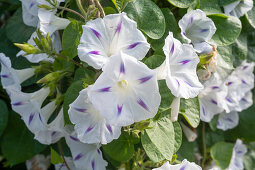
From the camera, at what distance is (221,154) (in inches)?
44.6

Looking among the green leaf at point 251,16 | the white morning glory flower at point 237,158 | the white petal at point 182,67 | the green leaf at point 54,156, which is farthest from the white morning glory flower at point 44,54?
the white morning glory flower at point 237,158

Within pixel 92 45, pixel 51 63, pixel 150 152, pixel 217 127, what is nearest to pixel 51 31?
pixel 51 63

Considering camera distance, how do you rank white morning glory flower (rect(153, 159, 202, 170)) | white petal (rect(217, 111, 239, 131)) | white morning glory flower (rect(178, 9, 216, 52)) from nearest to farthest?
white morning glory flower (rect(153, 159, 202, 170)) → white morning glory flower (rect(178, 9, 216, 52)) → white petal (rect(217, 111, 239, 131))

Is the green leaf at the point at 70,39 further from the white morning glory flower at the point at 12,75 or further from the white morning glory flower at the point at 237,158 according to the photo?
the white morning glory flower at the point at 237,158

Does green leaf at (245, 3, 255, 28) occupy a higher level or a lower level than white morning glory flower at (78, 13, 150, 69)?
lower

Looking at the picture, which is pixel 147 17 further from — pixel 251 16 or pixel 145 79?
pixel 251 16

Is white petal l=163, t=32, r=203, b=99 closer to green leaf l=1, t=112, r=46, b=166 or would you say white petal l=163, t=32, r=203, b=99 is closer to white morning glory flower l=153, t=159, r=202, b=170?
white morning glory flower l=153, t=159, r=202, b=170

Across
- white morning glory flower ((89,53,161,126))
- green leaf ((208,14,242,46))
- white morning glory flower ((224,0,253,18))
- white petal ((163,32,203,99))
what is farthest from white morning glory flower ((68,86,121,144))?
white morning glory flower ((224,0,253,18))

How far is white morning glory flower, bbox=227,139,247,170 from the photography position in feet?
3.68

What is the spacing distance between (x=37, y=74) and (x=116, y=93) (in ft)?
1.24

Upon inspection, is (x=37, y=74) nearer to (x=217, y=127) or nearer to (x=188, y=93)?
(x=188, y=93)

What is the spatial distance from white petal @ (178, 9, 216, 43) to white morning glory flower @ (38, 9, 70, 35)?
325mm

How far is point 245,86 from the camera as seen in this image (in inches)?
44.8

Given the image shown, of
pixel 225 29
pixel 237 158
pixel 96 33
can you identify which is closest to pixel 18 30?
pixel 96 33
